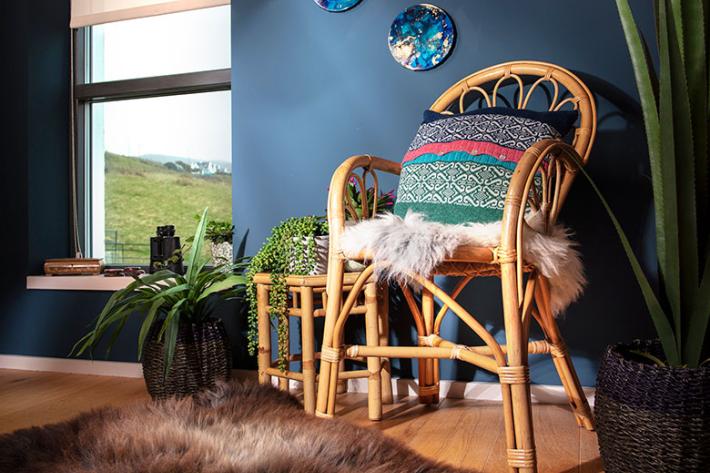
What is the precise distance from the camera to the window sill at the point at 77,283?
107 inches

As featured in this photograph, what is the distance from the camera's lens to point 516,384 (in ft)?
4.47

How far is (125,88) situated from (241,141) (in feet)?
2.75

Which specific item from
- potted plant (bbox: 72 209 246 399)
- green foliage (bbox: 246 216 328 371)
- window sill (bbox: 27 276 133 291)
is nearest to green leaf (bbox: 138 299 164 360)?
potted plant (bbox: 72 209 246 399)

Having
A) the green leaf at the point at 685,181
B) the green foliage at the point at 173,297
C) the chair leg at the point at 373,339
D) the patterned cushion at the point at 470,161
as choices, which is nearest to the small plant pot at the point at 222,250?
the green foliage at the point at 173,297

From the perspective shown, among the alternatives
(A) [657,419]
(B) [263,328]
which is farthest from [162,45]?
(A) [657,419]

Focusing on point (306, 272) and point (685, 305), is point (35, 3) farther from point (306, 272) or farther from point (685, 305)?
point (685, 305)

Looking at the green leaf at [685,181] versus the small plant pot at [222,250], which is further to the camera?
the small plant pot at [222,250]

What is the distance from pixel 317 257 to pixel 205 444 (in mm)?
863

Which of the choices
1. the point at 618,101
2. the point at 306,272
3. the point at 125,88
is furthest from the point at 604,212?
the point at 125,88

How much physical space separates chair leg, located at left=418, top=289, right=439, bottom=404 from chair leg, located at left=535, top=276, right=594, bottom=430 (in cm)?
38

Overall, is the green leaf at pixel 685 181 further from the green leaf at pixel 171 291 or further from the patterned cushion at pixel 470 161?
the green leaf at pixel 171 291

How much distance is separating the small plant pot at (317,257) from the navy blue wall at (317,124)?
395 mm

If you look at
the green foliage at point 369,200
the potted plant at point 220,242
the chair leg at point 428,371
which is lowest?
the chair leg at point 428,371

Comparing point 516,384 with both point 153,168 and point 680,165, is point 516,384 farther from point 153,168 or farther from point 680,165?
point 153,168
